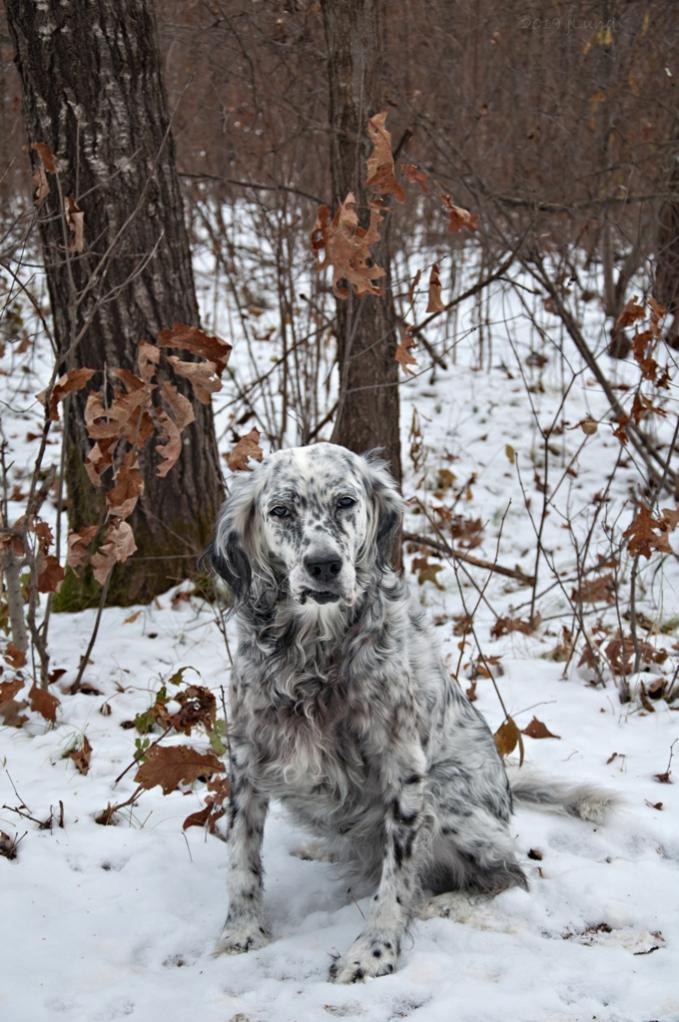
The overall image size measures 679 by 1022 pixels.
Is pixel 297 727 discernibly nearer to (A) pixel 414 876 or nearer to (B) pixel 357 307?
(A) pixel 414 876

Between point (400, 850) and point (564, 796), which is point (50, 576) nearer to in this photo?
point (400, 850)

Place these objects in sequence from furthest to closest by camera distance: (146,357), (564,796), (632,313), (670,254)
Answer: (670,254)
(632,313)
(564,796)
(146,357)

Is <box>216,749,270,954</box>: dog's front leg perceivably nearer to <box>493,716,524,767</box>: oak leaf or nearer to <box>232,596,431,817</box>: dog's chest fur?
<box>232,596,431,817</box>: dog's chest fur

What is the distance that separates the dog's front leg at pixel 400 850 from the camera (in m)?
2.75

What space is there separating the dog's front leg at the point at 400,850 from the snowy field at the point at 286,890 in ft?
0.31

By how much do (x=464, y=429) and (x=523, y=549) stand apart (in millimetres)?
2227

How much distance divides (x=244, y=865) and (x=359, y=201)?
10.3ft

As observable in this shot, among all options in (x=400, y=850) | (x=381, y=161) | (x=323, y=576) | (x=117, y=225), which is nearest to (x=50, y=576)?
(x=323, y=576)

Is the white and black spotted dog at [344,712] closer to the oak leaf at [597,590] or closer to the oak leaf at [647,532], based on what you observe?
the oak leaf at [647,532]

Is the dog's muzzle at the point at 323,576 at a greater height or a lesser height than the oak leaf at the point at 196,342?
lesser

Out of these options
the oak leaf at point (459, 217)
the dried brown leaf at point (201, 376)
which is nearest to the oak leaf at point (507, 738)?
the dried brown leaf at point (201, 376)

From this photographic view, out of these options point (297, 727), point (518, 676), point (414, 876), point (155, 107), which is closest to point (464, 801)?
point (414, 876)

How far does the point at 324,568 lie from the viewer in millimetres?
2654

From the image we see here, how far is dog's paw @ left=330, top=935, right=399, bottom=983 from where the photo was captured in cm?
261
